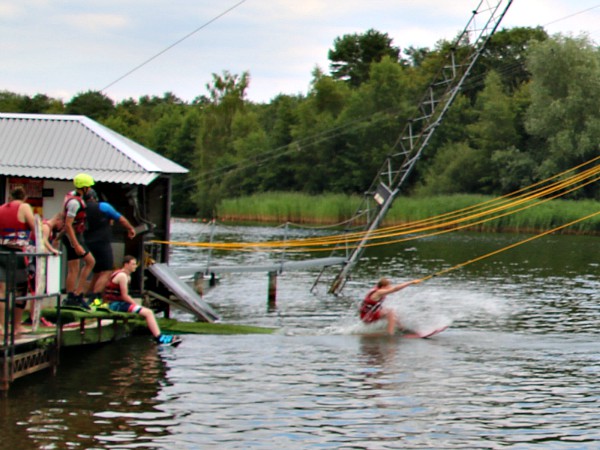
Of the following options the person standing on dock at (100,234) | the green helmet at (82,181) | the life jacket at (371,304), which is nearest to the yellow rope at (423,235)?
the life jacket at (371,304)

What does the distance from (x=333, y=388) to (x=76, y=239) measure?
506 centimetres

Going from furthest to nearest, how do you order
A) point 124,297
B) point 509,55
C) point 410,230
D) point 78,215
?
point 509,55 → point 410,230 → point 124,297 → point 78,215

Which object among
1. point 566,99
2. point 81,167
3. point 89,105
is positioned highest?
point 89,105

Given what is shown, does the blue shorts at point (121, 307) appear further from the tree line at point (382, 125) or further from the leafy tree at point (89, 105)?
the leafy tree at point (89, 105)

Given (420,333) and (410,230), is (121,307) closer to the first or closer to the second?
(420,333)

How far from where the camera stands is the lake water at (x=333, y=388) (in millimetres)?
13031

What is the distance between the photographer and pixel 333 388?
52.5ft

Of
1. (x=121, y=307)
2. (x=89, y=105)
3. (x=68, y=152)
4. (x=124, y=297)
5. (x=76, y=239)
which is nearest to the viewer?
(x=76, y=239)

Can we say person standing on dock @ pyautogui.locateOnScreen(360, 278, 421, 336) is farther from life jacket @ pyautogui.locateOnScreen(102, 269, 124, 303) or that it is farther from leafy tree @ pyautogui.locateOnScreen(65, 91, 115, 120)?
leafy tree @ pyautogui.locateOnScreen(65, 91, 115, 120)

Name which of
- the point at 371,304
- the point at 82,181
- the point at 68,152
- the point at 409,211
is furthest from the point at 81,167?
the point at 409,211

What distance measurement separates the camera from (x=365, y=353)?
64.2 feet

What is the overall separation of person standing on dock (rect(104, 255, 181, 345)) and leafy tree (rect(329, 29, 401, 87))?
114 meters

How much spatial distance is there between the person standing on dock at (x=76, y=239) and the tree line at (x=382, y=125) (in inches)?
2408

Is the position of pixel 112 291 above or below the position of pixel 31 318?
above
